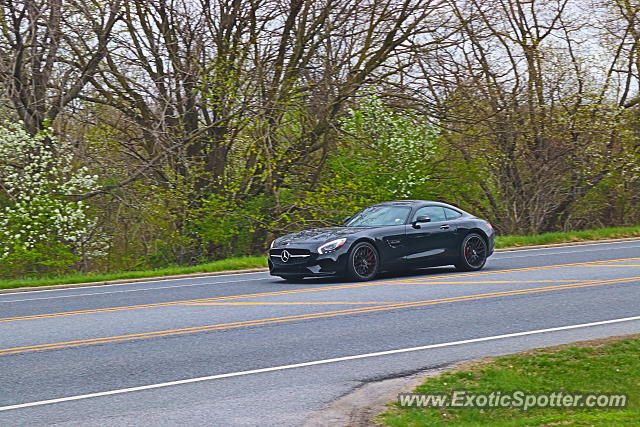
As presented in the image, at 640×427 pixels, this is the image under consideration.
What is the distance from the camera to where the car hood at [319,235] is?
1591 cm

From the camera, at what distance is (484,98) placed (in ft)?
102

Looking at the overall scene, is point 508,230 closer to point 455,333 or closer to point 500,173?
point 500,173

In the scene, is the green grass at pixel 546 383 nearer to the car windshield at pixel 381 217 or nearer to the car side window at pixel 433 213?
the car windshield at pixel 381 217

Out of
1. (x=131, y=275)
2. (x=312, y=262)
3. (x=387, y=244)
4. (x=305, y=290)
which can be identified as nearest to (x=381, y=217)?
(x=387, y=244)

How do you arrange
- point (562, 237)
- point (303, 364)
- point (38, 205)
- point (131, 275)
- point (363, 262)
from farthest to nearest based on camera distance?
point (562, 237)
point (38, 205)
point (131, 275)
point (363, 262)
point (303, 364)

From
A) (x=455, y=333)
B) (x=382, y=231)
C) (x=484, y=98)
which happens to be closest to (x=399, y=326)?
(x=455, y=333)

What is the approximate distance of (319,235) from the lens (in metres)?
16.1

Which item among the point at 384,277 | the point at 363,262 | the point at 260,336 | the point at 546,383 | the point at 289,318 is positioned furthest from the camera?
the point at 384,277

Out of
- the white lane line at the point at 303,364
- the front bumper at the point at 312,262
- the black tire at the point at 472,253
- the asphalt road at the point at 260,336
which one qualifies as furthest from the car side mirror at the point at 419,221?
the white lane line at the point at 303,364

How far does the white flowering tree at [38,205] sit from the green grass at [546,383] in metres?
15.5

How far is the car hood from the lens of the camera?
52.2 ft

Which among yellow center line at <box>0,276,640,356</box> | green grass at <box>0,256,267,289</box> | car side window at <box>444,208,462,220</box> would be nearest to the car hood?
car side window at <box>444,208,462,220</box>

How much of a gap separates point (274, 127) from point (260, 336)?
53.6ft

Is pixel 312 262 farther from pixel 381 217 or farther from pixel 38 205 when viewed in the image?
pixel 38 205
